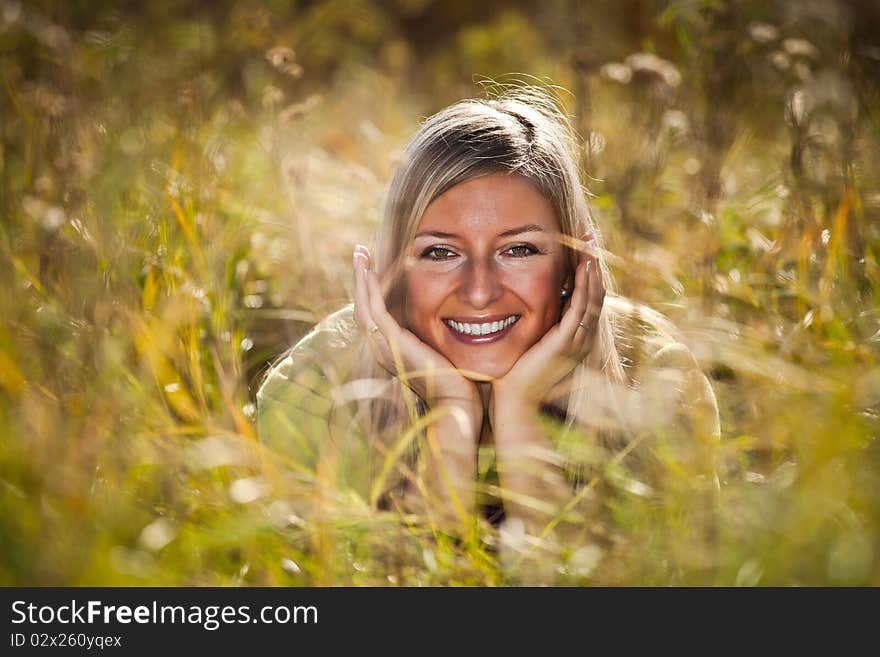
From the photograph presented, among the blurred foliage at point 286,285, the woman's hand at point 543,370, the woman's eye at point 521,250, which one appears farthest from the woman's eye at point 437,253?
the blurred foliage at point 286,285

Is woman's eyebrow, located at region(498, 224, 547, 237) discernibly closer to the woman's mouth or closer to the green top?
the woman's mouth

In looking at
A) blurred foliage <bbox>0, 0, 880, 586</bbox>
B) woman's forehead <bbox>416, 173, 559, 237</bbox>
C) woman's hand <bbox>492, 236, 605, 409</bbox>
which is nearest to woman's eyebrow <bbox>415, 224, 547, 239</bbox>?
woman's forehead <bbox>416, 173, 559, 237</bbox>

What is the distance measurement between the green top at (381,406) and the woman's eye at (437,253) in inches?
12.5

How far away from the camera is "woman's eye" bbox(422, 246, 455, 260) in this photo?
203cm

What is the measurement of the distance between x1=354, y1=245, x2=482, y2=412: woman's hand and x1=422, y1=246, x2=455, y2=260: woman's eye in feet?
0.48

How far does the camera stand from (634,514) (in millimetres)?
1459

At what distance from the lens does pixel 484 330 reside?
2.04 m

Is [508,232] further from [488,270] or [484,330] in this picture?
[484,330]

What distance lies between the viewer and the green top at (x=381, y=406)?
61.6 inches

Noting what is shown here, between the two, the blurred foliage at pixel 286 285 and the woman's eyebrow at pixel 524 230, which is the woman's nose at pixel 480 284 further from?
the blurred foliage at pixel 286 285

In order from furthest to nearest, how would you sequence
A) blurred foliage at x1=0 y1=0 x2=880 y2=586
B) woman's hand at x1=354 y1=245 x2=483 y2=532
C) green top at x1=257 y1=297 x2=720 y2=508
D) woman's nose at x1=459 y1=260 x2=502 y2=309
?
1. woman's nose at x1=459 y1=260 x2=502 y2=309
2. woman's hand at x1=354 y1=245 x2=483 y2=532
3. green top at x1=257 y1=297 x2=720 y2=508
4. blurred foliage at x1=0 y1=0 x2=880 y2=586

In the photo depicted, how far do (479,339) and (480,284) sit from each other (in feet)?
0.51

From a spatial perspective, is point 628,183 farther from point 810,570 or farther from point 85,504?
point 85,504

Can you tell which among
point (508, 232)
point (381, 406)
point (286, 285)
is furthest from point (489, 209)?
point (286, 285)
